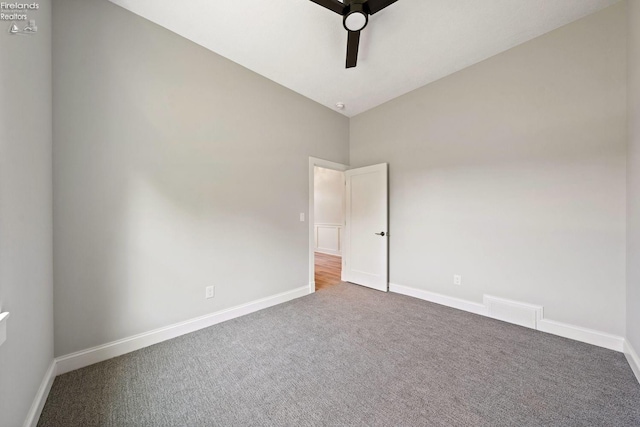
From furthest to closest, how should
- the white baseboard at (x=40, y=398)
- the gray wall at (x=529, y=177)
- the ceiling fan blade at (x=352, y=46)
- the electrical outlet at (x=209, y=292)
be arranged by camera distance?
the electrical outlet at (x=209, y=292) → the gray wall at (x=529, y=177) → the ceiling fan blade at (x=352, y=46) → the white baseboard at (x=40, y=398)

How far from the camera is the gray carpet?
132 cm

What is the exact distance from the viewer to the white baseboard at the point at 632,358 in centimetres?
160

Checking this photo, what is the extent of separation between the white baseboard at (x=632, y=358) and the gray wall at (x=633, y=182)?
0.05 m

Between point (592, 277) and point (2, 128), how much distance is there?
4.14m

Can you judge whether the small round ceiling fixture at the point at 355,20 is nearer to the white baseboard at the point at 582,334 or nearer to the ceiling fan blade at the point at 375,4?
the ceiling fan blade at the point at 375,4

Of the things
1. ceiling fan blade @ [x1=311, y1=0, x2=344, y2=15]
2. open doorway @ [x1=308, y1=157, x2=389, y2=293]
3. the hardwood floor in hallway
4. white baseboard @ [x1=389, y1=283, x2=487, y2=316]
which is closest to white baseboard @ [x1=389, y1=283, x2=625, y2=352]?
white baseboard @ [x1=389, y1=283, x2=487, y2=316]

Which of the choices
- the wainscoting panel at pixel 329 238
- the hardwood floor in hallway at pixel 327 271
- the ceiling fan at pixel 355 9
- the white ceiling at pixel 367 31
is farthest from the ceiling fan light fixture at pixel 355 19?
the wainscoting panel at pixel 329 238

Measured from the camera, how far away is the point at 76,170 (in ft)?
5.67

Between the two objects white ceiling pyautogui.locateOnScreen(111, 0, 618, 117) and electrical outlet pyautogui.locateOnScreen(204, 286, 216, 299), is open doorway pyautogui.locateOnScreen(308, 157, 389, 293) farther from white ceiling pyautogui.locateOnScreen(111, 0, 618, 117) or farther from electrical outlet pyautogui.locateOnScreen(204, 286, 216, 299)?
electrical outlet pyautogui.locateOnScreen(204, 286, 216, 299)

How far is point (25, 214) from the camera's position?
123 centimetres

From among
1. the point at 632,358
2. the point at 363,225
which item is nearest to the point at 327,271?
the point at 363,225

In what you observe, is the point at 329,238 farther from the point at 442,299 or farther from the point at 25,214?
the point at 25,214

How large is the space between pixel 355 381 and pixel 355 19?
8.74 feet

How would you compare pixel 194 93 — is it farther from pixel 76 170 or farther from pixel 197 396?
pixel 197 396
